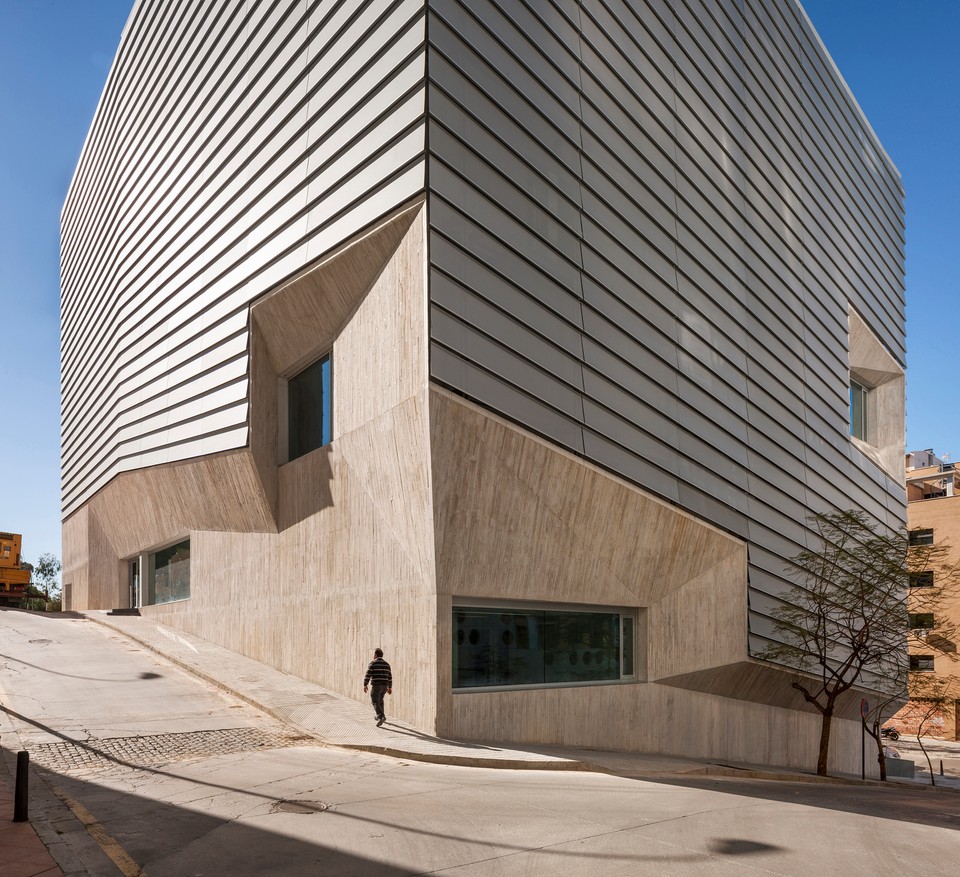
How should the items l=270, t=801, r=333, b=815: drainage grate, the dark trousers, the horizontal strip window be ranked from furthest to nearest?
1. the horizontal strip window
2. the dark trousers
3. l=270, t=801, r=333, b=815: drainage grate

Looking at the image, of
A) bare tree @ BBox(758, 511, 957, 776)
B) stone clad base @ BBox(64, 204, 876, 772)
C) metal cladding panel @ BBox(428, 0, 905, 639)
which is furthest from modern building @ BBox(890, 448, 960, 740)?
stone clad base @ BBox(64, 204, 876, 772)

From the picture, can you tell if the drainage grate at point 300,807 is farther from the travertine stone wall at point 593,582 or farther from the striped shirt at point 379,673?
the travertine stone wall at point 593,582

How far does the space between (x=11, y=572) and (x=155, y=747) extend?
3847 cm

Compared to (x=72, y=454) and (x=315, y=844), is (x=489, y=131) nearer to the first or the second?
(x=315, y=844)

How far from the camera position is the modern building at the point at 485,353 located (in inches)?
651

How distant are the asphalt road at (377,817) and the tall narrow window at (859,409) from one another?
29.1 metres

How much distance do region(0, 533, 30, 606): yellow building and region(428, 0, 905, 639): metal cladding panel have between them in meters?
38.5

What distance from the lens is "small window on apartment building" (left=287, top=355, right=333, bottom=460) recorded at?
20422mm

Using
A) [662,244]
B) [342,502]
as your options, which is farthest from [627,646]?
[662,244]

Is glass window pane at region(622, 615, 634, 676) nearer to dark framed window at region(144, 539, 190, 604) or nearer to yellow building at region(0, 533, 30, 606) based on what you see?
dark framed window at region(144, 539, 190, 604)

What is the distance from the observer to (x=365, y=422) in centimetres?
1783

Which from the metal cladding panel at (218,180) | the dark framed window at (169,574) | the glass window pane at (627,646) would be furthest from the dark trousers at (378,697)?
the dark framed window at (169,574)

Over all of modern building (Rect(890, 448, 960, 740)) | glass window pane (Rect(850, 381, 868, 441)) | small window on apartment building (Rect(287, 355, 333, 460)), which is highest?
glass window pane (Rect(850, 381, 868, 441))

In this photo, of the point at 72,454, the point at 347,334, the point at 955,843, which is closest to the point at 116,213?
the point at 72,454
